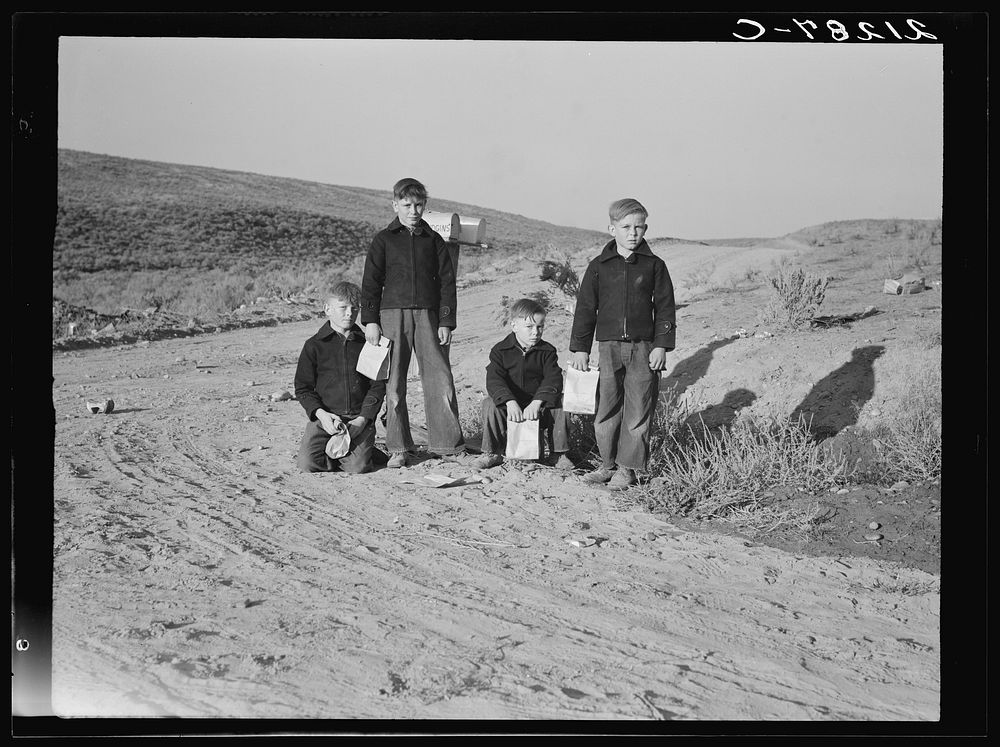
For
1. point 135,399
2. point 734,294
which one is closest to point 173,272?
point 135,399

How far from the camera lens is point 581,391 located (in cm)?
614

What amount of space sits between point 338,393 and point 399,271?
94cm

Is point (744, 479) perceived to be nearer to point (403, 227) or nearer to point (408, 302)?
point (408, 302)

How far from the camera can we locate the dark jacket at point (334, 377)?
20.4ft

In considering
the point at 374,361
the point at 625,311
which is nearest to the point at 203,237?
the point at 374,361

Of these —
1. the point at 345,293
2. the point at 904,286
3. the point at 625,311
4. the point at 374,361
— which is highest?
the point at 904,286

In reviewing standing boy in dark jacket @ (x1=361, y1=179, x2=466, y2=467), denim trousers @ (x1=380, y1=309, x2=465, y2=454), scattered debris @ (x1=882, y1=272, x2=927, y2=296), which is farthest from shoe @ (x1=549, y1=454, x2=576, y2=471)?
scattered debris @ (x1=882, y1=272, x2=927, y2=296)

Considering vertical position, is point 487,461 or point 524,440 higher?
point 524,440

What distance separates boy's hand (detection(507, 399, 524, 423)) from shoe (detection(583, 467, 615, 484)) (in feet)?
1.94

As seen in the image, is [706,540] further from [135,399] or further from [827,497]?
[135,399]

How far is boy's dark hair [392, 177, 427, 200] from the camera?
20.3ft

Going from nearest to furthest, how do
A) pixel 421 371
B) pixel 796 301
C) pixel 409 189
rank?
pixel 409 189 < pixel 421 371 < pixel 796 301

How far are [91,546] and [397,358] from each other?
2280mm

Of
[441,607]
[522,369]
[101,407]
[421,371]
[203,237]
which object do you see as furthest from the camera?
[203,237]
